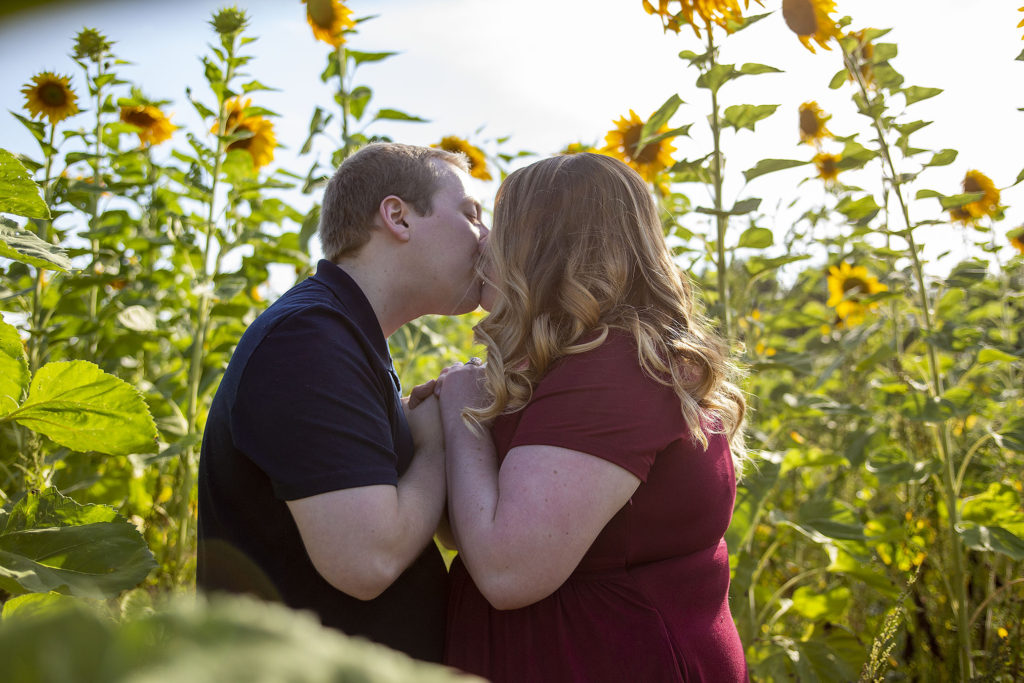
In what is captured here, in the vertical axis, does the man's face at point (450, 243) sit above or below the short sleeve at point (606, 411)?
above

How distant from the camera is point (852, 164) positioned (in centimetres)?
269

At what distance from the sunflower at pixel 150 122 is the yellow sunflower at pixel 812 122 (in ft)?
9.19

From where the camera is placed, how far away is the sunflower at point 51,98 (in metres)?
2.89

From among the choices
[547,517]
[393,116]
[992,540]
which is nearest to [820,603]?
[992,540]

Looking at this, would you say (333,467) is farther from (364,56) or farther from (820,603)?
(820,603)

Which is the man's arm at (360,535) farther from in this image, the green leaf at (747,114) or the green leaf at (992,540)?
the green leaf at (992,540)

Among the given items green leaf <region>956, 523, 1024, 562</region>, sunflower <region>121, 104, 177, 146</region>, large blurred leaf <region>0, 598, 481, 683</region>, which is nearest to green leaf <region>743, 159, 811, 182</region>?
green leaf <region>956, 523, 1024, 562</region>

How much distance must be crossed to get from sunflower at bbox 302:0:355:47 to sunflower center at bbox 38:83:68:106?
1.05 meters

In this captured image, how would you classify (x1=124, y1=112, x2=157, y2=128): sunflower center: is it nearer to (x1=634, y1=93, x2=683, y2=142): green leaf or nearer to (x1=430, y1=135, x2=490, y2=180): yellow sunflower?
(x1=430, y1=135, x2=490, y2=180): yellow sunflower

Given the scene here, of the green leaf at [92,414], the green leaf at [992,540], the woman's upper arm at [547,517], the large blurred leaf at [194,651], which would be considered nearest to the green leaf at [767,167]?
the green leaf at [992,540]

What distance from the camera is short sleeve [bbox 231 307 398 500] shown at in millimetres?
1325

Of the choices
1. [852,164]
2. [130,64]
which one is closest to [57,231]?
[130,64]

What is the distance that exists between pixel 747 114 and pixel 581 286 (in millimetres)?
1140

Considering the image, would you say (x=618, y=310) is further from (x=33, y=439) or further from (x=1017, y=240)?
(x=1017, y=240)
